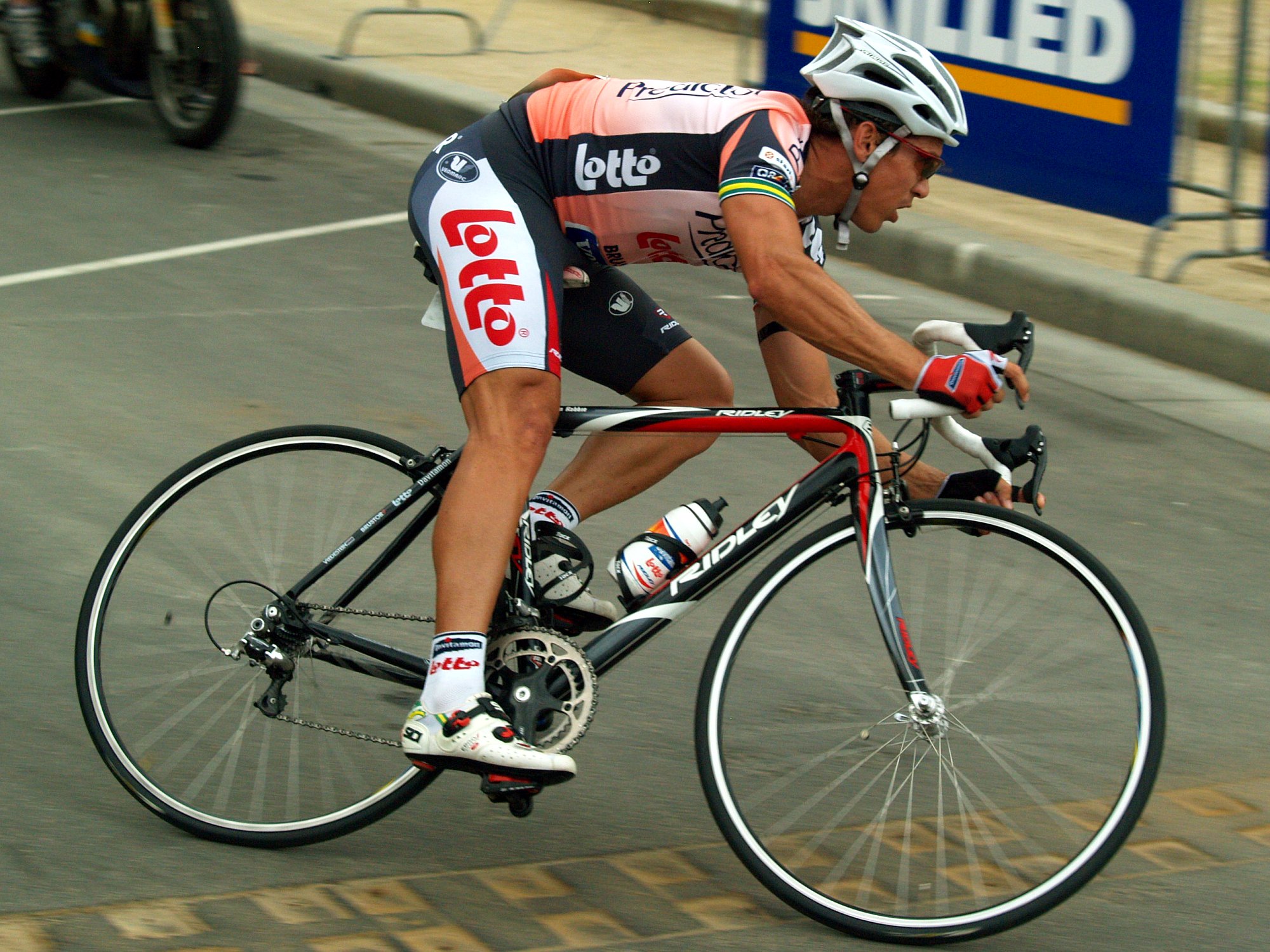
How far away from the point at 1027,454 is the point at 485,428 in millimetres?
1092

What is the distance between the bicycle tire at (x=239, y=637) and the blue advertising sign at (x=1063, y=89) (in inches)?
246

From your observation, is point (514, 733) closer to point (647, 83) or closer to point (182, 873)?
point (182, 873)

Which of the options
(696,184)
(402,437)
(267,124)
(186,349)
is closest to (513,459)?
(696,184)

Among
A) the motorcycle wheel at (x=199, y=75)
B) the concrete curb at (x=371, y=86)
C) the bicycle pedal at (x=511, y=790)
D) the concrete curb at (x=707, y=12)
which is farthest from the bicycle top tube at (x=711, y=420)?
the concrete curb at (x=707, y=12)

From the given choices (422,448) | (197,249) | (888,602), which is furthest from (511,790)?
(197,249)

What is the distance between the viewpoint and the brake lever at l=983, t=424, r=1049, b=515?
11.0 feet

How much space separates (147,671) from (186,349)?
133 inches

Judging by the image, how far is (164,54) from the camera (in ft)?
34.5

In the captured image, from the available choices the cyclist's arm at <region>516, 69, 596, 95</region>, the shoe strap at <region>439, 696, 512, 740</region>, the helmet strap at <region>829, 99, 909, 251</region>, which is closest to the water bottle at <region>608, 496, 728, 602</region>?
the shoe strap at <region>439, 696, 512, 740</region>

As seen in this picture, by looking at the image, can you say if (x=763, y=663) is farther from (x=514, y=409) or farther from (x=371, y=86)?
(x=371, y=86)

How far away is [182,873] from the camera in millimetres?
3555

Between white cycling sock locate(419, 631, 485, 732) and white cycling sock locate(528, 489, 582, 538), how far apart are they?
1.46 ft

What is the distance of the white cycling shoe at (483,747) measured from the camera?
135 inches

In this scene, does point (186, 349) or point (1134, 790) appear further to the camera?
point (186, 349)
